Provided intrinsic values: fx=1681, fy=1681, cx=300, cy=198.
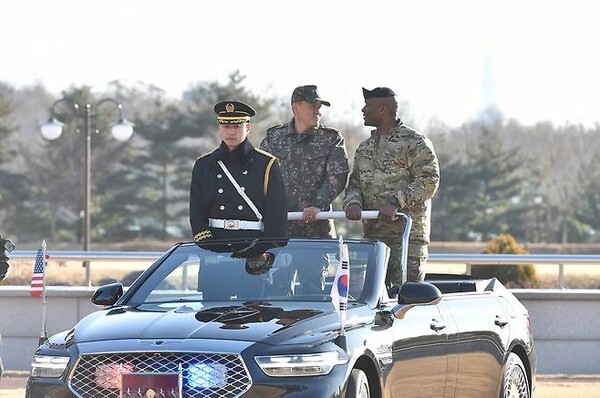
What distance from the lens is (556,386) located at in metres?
15.8

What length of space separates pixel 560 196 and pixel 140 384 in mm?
83139

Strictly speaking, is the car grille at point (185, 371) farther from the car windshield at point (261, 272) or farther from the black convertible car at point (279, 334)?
the car windshield at point (261, 272)

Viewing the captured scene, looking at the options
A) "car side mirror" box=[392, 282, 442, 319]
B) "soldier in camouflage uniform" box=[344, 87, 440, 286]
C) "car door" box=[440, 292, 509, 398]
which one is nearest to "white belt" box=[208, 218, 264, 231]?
"soldier in camouflage uniform" box=[344, 87, 440, 286]

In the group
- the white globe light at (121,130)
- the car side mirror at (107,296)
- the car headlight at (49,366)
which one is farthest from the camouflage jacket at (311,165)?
the white globe light at (121,130)

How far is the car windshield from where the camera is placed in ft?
30.8

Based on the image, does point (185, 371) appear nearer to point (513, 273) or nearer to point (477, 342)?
point (477, 342)

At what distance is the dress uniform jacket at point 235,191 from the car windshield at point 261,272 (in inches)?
39.8

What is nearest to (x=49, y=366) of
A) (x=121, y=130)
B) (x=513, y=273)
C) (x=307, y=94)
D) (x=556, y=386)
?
(x=307, y=94)

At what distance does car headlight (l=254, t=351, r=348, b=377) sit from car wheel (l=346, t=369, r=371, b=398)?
0.19 meters

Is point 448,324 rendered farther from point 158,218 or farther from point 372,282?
point 158,218

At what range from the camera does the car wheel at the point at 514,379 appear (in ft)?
35.7

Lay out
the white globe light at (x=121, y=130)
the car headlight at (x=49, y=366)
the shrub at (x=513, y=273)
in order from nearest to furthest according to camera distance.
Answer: the car headlight at (x=49, y=366) < the shrub at (x=513, y=273) < the white globe light at (x=121, y=130)

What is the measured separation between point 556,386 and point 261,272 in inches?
275

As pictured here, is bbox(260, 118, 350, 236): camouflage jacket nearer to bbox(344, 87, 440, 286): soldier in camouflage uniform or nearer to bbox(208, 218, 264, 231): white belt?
bbox(344, 87, 440, 286): soldier in camouflage uniform
